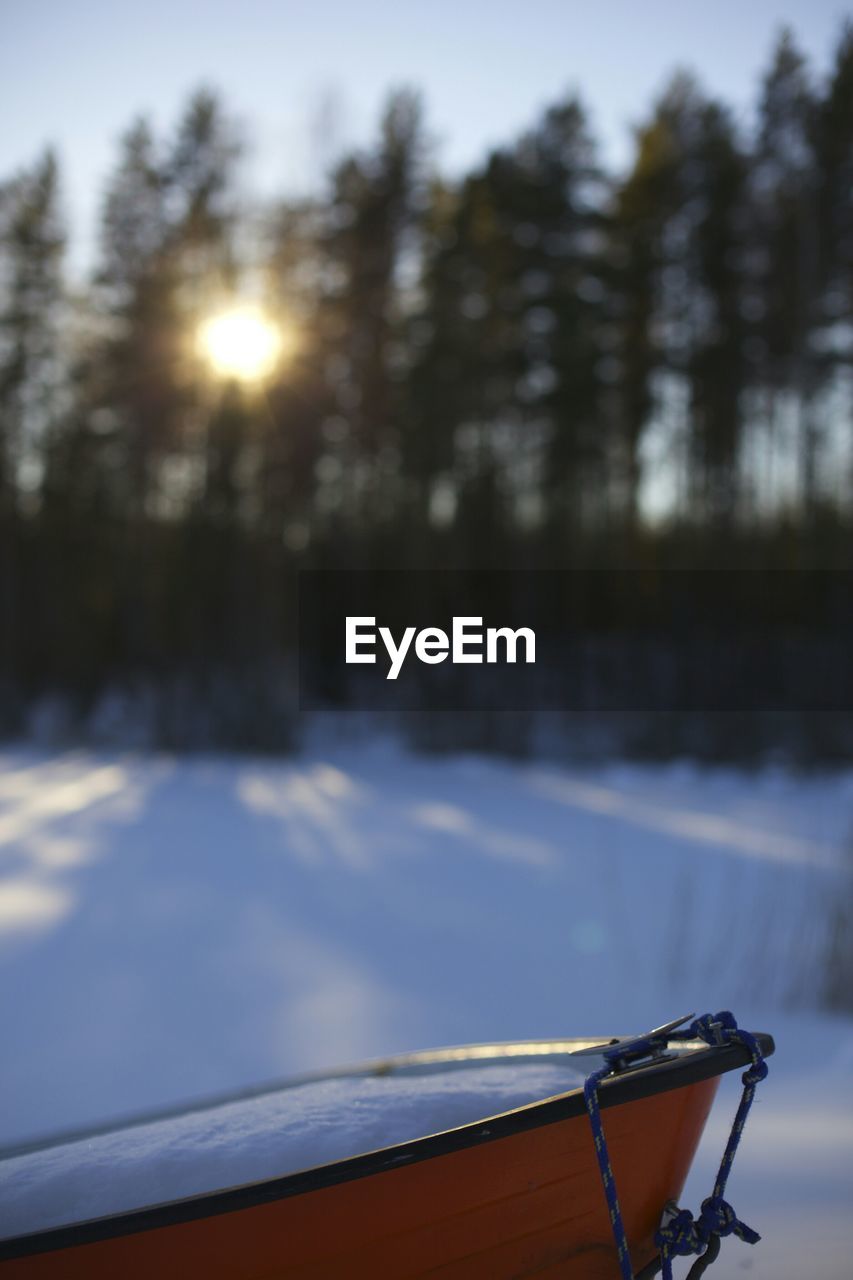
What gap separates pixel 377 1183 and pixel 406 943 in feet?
11.6

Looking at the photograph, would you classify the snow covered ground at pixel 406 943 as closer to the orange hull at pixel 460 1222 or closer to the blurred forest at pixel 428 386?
the orange hull at pixel 460 1222

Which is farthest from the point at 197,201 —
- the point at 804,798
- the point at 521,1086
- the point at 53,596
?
the point at 521,1086

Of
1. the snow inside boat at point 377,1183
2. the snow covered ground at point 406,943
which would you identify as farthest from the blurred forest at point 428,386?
the snow inside boat at point 377,1183

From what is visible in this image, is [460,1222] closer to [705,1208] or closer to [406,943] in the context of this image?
[705,1208]

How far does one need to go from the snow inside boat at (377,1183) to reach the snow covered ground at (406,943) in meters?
0.82

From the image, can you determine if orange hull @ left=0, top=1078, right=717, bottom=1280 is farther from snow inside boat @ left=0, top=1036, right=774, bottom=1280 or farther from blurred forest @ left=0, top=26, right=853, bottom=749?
blurred forest @ left=0, top=26, right=853, bottom=749

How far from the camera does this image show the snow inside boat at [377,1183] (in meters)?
1.43

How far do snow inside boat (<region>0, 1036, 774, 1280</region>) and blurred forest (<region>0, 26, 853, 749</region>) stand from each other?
41.0 ft

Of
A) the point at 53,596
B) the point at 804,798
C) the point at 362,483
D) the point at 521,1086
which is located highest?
the point at 362,483

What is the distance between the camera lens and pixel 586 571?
15.2 meters

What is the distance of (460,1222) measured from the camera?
5.23 feet

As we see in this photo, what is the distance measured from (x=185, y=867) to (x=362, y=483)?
467 inches

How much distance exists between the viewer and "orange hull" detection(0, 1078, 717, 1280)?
143cm

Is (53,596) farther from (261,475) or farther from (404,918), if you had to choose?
(404,918)
